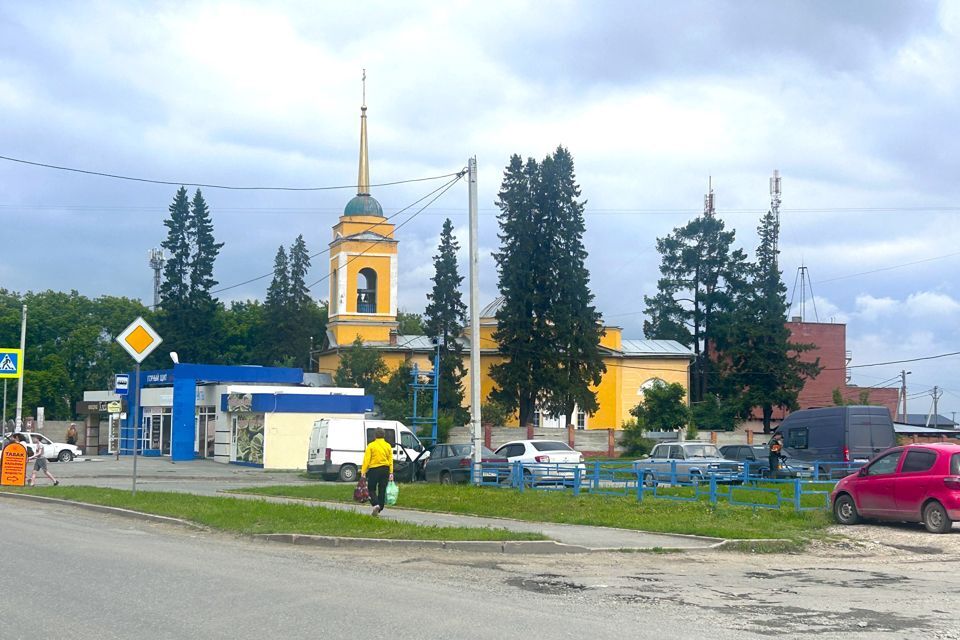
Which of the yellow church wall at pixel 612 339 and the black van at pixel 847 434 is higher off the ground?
the yellow church wall at pixel 612 339

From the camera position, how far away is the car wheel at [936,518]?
17.4 m

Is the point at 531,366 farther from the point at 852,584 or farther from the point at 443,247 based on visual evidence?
the point at 852,584

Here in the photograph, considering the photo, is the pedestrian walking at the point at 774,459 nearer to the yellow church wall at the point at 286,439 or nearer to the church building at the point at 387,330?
the yellow church wall at the point at 286,439

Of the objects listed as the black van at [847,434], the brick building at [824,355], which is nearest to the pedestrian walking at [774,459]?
the black van at [847,434]

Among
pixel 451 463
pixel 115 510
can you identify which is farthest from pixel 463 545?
pixel 451 463

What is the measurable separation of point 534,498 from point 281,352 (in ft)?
220

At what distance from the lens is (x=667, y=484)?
2792cm

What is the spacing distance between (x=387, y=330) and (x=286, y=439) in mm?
27077

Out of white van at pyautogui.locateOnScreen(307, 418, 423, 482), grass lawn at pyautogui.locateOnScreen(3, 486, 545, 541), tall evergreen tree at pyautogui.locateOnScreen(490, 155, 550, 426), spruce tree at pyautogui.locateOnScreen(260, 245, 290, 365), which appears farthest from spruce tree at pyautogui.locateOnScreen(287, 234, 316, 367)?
grass lawn at pyautogui.locateOnScreen(3, 486, 545, 541)

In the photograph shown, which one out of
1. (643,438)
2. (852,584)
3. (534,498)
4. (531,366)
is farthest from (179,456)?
(852,584)

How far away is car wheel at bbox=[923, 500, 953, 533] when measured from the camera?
57.0 ft

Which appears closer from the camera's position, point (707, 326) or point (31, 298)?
point (707, 326)

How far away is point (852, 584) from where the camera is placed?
40.4 feet

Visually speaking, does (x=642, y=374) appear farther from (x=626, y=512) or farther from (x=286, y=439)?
(x=626, y=512)
